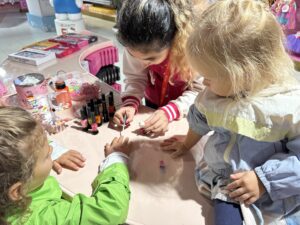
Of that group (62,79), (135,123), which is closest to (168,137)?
(135,123)

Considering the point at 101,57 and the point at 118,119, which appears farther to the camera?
the point at 101,57

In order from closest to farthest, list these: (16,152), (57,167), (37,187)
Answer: (16,152), (37,187), (57,167)

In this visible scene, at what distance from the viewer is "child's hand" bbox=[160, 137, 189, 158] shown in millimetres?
761

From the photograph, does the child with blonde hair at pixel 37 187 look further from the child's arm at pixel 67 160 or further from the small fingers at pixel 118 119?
the small fingers at pixel 118 119

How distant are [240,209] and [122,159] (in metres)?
0.28

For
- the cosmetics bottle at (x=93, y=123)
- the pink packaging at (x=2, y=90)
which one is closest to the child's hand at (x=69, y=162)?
the cosmetics bottle at (x=93, y=123)

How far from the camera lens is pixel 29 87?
0.95 meters

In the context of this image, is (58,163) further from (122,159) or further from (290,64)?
(290,64)

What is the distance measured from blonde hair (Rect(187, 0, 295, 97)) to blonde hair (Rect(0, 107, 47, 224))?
1.07 feet

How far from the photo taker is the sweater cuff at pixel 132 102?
3.14 ft

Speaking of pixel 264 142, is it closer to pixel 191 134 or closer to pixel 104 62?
pixel 191 134

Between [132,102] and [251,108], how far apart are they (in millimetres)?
467

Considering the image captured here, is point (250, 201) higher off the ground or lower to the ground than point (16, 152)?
lower

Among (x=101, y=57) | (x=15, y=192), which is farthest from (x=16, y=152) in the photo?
(x=101, y=57)
